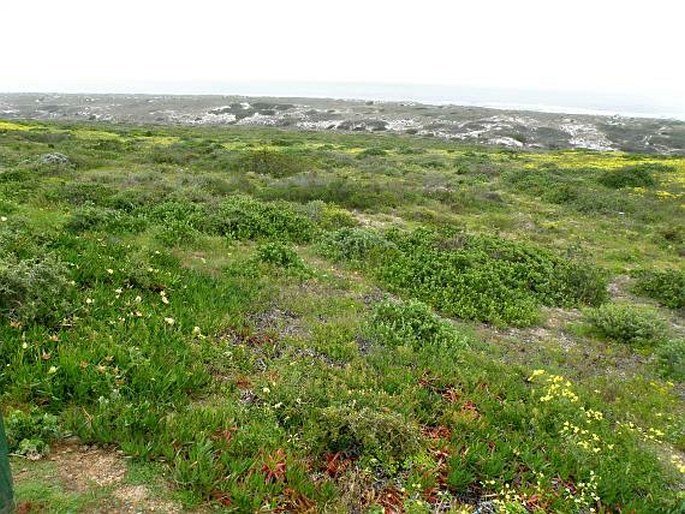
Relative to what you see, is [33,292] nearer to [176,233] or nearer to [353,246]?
[176,233]

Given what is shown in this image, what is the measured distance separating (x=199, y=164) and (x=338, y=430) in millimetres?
23589

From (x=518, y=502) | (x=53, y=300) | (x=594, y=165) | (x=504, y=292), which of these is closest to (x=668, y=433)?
(x=518, y=502)

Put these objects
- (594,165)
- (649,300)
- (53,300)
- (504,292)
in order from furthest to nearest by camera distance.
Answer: (594,165), (649,300), (504,292), (53,300)

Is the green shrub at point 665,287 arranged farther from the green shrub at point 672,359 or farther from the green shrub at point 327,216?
the green shrub at point 327,216

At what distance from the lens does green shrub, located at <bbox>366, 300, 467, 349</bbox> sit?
8016 mm

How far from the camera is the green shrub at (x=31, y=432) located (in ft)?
14.1

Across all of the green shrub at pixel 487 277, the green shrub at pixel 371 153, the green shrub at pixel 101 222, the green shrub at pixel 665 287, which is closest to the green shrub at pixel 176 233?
the green shrub at pixel 101 222

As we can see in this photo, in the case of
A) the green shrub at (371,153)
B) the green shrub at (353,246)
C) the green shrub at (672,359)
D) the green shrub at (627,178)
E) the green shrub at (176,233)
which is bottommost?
the green shrub at (672,359)

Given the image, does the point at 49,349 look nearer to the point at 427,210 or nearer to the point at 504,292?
the point at 504,292

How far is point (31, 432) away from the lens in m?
4.50

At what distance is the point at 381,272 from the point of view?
Result: 1199cm

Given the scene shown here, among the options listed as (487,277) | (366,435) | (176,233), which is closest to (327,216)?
(176,233)

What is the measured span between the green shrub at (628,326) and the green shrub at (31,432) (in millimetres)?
9600

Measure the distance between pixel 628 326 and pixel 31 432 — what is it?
10.1 metres
